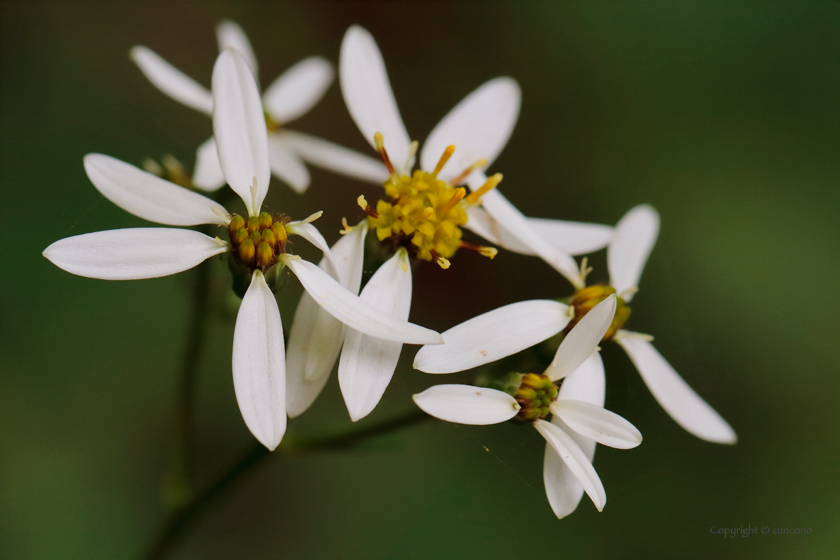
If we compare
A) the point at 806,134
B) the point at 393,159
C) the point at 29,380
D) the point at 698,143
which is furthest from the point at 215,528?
the point at 806,134

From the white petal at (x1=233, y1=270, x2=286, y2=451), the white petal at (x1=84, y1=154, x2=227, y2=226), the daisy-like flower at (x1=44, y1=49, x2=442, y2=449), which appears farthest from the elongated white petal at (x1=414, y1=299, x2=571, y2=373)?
the white petal at (x1=84, y1=154, x2=227, y2=226)

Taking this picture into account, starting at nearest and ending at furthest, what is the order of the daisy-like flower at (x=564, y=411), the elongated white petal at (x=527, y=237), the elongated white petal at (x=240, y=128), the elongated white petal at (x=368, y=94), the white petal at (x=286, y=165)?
the daisy-like flower at (x=564, y=411) < the elongated white petal at (x=240, y=128) < the elongated white petal at (x=527, y=237) < the elongated white petal at (x=368, y=94) < the white petal at (x=286, y=165)

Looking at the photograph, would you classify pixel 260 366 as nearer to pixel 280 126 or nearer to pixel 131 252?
pixel 131 252

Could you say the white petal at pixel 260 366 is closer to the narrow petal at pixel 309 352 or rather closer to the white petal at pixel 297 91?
the narrow petal at pixel 309 352

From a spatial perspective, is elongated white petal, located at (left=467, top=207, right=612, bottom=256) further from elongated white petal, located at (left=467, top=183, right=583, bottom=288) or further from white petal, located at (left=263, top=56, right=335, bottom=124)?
white petal, located at (left=263, top=56, right=335, bottom=124)

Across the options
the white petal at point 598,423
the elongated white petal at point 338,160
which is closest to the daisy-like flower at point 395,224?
the elongated white petal at point 338,160

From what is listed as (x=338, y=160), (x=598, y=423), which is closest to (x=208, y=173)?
(x=338, y=160)

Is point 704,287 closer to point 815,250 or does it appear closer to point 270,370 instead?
point 815,250
